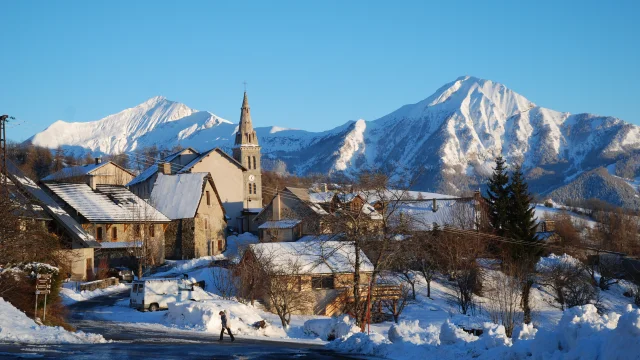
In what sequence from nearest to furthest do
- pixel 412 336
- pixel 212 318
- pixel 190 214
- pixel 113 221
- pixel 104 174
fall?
pixel 412 336 < pixel 212 318 < pixel 113 221 < pixel 190 214 < pixel 104 174

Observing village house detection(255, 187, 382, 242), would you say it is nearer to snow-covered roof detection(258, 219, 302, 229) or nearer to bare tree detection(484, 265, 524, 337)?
snow-covered roof detection(258, 219, 302, 229)

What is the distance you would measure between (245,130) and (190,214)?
1779 inches

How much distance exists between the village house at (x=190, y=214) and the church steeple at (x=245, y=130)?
35.9 m

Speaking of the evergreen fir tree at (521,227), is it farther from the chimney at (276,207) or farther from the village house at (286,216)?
the chimney at (276,207)

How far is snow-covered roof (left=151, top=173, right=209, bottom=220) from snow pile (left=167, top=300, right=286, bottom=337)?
35.5 metres

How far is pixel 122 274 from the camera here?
201 ft

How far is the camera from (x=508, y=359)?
1975 centimetres

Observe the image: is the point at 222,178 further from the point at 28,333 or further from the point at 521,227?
the point at 28,333

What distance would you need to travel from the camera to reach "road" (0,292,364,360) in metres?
21.5

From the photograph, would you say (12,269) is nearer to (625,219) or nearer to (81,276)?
(81,276)

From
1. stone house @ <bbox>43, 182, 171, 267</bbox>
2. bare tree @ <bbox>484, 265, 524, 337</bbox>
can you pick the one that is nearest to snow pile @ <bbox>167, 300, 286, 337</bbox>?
bare tree @ <bbox>484, 265, 524, 337</bbox>

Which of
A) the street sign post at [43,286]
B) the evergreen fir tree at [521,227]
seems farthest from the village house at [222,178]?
the street sign post at [43,286]

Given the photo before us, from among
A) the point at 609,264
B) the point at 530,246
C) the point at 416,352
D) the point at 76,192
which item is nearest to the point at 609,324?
the point at 416,352

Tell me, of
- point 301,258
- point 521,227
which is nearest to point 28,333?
point 301,258
